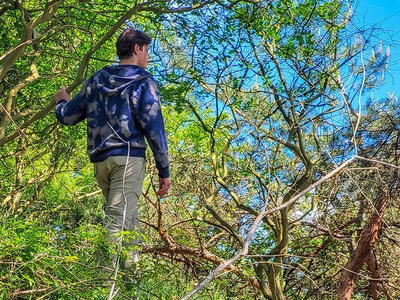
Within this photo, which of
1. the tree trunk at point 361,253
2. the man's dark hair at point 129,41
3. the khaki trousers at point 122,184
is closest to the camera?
the khaki trousers at point 122,184

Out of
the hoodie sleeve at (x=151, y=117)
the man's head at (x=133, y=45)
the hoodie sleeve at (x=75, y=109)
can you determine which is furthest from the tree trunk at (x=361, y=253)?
the hoodie sleeve at (x=75, y=109)

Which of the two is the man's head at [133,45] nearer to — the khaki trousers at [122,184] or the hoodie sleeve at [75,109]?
the hoodie sleeve at [75,109]

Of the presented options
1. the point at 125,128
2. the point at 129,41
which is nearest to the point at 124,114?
the point at 125,128

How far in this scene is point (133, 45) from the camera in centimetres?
352

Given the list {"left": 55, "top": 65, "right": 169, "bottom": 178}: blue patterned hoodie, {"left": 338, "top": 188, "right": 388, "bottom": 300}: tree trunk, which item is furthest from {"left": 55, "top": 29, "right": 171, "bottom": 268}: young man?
{"left": 338, "top": 188, "right": 388, "bottom": 300}: tree trunk

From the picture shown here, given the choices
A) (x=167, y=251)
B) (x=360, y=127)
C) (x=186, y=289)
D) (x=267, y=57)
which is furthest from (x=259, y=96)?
(x=186, y=289)

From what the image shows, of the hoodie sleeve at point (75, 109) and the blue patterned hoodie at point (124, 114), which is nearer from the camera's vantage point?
the blue patterned hoodie at point (124, 114)

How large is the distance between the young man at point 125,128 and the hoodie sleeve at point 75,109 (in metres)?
0.04

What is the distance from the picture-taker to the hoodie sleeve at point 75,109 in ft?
11.7

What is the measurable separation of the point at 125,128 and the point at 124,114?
→ 10cm

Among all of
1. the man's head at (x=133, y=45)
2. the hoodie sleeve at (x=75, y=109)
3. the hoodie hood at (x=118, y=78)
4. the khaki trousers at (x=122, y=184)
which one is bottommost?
the khaki trousers at (x=122, y=184)

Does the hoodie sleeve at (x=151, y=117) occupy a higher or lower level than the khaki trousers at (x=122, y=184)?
higher

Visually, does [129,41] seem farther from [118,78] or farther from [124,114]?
[124,114]

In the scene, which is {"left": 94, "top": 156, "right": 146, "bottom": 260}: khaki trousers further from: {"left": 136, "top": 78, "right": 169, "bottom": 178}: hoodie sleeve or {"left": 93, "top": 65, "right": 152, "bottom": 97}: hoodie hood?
{"left": 93, "top": 65, "right": 152, "bottom": 97}: hoodie hood
